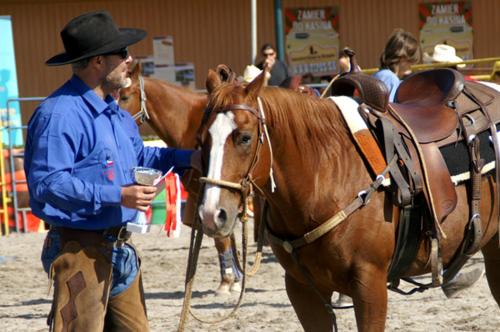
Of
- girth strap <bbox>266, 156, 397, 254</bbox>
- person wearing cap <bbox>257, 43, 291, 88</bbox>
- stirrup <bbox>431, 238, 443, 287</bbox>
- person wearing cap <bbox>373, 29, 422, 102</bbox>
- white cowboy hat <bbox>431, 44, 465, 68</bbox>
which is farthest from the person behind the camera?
person wearing cap <bbox>257, 43, 291, 88</bbox>

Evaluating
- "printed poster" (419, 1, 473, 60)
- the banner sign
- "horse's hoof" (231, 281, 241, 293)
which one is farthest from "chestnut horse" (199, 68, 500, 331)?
"printed poster" (419, 1, 473, 60)

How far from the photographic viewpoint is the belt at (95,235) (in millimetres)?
3742

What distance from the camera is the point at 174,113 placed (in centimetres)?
772

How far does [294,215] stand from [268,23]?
1169 centimetres

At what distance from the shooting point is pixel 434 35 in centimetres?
1552

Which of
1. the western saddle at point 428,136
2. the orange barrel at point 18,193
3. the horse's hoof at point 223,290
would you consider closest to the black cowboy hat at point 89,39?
the western saddle at point 428,136

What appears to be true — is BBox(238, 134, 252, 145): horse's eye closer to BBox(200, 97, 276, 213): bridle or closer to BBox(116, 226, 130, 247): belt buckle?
BBox(200, 97, 276, 213): bridle

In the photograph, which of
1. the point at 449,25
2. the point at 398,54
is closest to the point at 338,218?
the point at 398,54

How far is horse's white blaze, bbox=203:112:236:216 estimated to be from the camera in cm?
356

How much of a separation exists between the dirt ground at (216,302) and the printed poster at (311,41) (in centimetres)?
605

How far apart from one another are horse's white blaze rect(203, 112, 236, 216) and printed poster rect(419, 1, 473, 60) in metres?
12.3

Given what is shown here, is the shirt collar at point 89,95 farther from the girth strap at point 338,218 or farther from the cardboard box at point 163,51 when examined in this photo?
the cardboard box at point 163,51

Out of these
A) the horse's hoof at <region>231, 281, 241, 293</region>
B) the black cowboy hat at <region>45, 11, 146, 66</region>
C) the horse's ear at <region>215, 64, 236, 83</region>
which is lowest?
the horse's hoof at <region>231, 281, 241, 293</region>

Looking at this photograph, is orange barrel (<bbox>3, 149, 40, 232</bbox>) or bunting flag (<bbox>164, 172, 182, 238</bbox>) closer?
bunting flag (<bbox>164, 172, 182, 238</bbox>)
